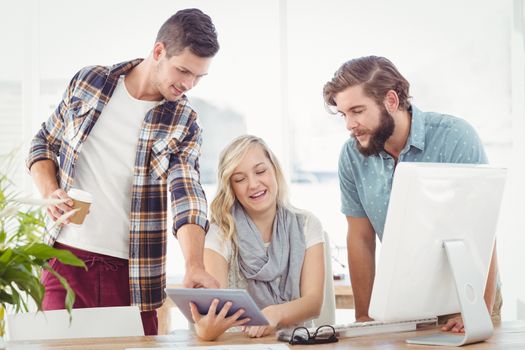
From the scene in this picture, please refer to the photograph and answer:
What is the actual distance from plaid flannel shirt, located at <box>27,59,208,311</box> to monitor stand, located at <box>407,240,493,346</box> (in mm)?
903

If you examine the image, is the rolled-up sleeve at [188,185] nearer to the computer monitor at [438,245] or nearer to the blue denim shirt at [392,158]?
the blue denim shirt at [392,158]

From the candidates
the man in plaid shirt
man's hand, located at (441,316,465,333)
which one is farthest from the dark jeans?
man's hand, located at (441,316,465,333)

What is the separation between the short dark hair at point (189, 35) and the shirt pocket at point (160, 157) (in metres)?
0.30

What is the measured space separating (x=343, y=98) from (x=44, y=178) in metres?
1.07

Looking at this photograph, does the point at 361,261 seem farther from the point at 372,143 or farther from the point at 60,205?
the point at 60,205

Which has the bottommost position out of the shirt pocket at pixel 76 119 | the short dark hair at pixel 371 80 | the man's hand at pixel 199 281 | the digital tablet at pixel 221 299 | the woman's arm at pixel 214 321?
the woman's arm at pixel 214 321

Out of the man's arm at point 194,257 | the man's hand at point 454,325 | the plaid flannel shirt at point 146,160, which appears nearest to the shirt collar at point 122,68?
the plaid flannel shirt at point 146,160

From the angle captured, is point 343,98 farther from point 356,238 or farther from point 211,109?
point 211,109

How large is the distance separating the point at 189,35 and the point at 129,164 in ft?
1.61

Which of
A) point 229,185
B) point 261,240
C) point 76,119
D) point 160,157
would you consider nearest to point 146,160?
point 160,157

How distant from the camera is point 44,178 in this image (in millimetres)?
2535

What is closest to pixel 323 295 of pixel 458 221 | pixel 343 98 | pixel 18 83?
pixel 343 98

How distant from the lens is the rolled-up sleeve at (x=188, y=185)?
245 centimetres

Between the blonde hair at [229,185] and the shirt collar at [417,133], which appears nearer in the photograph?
the shirt collar at [417,133]
